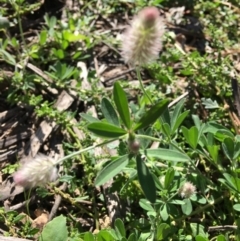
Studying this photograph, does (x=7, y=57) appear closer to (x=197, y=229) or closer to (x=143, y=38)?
(x=143, y=38)

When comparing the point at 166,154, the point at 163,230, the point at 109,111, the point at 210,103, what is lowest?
the point at 163,230

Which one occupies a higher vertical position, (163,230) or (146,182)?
(146,182)

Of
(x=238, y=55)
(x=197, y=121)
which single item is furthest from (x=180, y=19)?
(x=197, y=121)

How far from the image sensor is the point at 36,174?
178cm

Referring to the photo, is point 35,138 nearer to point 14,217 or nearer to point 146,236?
point 14,217

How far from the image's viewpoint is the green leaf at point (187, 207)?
7.26 ft

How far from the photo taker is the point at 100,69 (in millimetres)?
3107

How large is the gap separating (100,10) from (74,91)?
0.71m

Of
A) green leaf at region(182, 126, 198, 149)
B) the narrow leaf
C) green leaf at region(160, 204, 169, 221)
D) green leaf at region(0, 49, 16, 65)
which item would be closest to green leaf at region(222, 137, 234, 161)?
green leaf at region(182, 126, 198, 149)

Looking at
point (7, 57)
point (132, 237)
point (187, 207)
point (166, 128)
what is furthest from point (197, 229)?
point (7, 57)

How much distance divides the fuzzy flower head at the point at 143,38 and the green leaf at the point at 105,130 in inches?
10.2

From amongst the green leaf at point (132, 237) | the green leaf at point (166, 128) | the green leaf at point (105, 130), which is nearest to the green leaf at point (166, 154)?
the green leaf at point (166, 128)

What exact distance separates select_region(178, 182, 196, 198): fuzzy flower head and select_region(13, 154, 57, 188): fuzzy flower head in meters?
0.64

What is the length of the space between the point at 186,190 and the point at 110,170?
453mm
